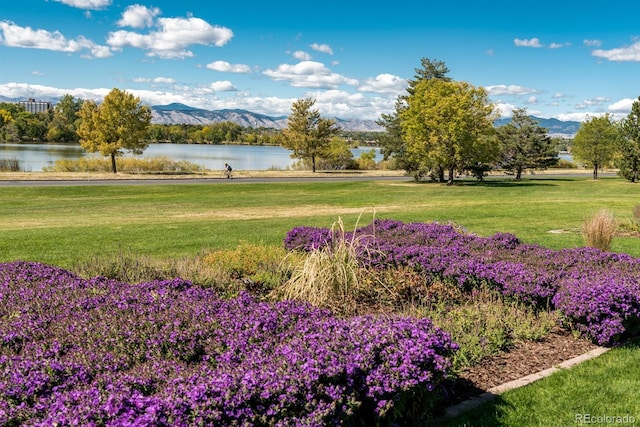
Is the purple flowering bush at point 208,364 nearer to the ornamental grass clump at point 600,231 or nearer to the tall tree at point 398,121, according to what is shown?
the ornamental grass clump at point 600,231

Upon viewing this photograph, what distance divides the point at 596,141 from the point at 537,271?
162 feet

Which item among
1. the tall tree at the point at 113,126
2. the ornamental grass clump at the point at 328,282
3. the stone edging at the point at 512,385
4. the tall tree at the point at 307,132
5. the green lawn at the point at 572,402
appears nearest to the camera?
the green lawn at the point at 572,402

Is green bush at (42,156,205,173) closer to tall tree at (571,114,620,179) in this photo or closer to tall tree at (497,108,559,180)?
tall tree at (497,108,559,180)

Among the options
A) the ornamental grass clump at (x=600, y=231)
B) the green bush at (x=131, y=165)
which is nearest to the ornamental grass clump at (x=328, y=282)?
the ornamental grass clump at (x=600, y=231)

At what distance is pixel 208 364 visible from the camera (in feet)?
14.2

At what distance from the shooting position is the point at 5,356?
4.27m

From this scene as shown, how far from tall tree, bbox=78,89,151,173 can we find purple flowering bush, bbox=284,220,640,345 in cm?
4117

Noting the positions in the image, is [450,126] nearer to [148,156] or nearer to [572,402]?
[572,402]

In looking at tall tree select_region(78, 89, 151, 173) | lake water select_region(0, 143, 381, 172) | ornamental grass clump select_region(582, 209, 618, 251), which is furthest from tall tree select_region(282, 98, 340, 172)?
ornamental grass clump select_region(582, 209, 618, 251)

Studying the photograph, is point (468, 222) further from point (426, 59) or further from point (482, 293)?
point (426, 59)

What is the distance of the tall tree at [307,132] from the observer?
5656 cm

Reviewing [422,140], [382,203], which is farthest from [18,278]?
[422,140]

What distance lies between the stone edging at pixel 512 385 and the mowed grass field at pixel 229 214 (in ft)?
9.88

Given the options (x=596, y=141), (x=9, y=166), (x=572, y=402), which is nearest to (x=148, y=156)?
(x=9, y=166)
